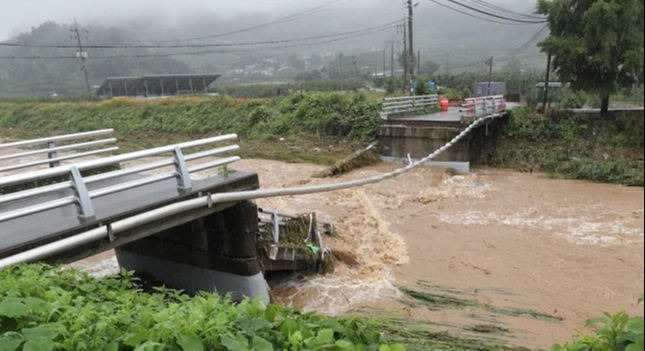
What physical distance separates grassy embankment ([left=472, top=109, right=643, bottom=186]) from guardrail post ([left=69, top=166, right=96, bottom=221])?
18679mm

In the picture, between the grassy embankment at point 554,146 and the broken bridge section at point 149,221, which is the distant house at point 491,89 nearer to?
the grassy embankment at point 554,146

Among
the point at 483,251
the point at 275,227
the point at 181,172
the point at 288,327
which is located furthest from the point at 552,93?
the point at 288,327

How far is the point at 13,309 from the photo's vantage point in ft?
10.5

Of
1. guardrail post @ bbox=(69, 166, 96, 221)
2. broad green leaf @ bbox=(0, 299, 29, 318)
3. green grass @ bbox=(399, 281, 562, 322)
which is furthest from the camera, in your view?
green grass @ bbox=(399, 281, 562, 322)

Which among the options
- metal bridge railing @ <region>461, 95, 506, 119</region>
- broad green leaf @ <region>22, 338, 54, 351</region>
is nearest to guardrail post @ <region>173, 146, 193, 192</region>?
broad green leaf @ <region>22, 338, 54, 351</region>

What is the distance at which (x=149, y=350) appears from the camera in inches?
112

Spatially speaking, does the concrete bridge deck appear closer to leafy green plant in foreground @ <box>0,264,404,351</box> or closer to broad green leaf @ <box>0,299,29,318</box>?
leafy green plant in foreground @ <box>0,264,404,351</box>

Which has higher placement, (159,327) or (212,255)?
(159,327)

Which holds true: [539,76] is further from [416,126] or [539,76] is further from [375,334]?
[375,334]

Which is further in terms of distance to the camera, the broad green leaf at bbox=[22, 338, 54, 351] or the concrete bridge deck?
the concrete bridge deck

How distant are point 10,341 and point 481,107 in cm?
2319

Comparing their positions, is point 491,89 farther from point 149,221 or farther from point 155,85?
point 155,85

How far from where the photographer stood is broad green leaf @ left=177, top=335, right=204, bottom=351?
3.01m

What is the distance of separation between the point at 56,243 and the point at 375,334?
4001mm
